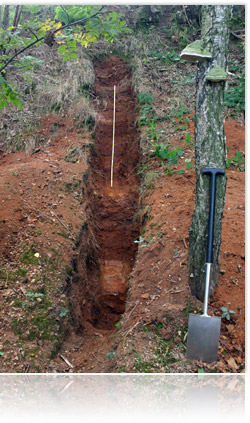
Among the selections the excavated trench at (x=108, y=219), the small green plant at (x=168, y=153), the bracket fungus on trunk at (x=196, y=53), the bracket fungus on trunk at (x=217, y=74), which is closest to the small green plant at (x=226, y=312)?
the excavated trench at (x=108, y=219)

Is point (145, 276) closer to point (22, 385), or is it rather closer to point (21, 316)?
point (21, 316)

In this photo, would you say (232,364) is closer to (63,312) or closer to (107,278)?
(63,312)

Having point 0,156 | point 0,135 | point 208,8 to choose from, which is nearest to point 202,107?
point 208,8

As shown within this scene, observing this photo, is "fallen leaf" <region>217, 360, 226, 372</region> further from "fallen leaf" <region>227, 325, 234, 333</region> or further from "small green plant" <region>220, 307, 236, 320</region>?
"small green plant" <region>220, 307, 236, 320</region>

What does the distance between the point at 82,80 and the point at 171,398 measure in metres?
8.18

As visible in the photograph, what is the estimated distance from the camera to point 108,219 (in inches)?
285

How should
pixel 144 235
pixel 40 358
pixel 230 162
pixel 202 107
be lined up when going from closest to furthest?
pixel 202 107, pixel 40 358, pixel 144 235, pixel 230 162

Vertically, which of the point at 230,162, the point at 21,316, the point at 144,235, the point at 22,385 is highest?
the point at 230,162

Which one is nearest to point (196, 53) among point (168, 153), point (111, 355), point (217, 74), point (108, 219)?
point (217, 74)

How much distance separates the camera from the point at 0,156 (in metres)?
7.47

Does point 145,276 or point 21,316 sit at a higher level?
point 145,276

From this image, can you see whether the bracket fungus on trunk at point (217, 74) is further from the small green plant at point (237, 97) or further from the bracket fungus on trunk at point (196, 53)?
the small green plant at point (237, 97)

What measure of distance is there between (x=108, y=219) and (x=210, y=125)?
13.3ft

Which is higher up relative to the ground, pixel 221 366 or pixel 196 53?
pixel 196 53
